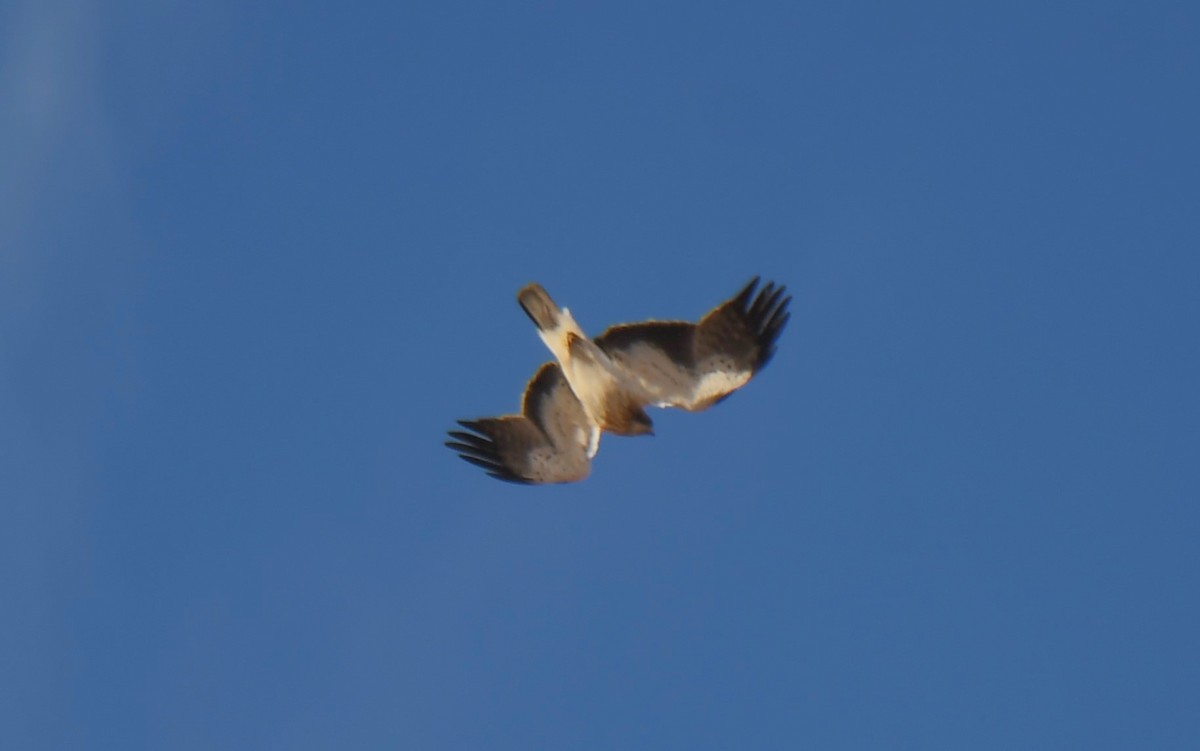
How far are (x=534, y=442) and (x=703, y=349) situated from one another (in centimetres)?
202

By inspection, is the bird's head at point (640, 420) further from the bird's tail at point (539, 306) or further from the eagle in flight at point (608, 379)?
the bird's tail at point (539, 306)

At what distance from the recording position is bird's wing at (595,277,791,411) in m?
14.0

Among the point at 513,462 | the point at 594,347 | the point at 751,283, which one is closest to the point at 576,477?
the point at 513,462

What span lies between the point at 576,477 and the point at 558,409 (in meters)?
0.68

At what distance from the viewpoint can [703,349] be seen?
46.7 feet

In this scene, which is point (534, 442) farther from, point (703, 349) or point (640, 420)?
point (703, 349)

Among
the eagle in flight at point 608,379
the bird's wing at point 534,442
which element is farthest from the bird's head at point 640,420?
the bird's wing at point 534,442

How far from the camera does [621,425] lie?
1466 centimetres

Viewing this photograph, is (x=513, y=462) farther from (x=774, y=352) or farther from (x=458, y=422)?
(x=774, y=352)

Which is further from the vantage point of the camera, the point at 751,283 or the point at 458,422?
the point at 458,422

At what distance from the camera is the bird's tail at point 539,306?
14.5 m

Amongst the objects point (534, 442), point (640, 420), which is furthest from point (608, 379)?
point (534, 442)

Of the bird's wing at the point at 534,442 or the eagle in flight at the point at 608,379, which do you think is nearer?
the eagle in flight at the point at 608,379

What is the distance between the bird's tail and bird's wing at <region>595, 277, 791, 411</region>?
0.48 meters
